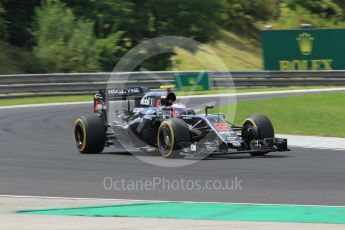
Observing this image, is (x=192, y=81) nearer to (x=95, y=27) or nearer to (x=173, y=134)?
(x=95, y=27)

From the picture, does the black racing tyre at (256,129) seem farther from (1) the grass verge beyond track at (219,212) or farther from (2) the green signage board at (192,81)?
(2) the green signage board at (192,81)

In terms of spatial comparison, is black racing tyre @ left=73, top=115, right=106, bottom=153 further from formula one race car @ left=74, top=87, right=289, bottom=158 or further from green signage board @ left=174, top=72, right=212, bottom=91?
green signage board @ left=174, top=72, right=212, bottom=91

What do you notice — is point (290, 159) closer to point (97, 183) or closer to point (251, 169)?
point (251, 169)

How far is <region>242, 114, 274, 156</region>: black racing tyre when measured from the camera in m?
14.5

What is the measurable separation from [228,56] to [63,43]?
53.3ft

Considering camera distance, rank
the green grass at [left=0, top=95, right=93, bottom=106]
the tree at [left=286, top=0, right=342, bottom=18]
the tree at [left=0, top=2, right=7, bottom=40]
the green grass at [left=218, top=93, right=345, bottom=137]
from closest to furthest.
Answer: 1. the green grass at [left=218, top=93, right=345, bottom=137]
2. the green grass at [left=0, top=95, right=93, bottom=106]
3. the tree at [left=0, top=2, right=7, bottom=40]
4. the tree at [left=286, top=0, right=342, bottom=18]

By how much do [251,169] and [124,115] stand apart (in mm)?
3840

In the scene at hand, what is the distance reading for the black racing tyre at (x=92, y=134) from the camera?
50.4 feet

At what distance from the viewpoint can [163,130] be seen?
14148 millimetres

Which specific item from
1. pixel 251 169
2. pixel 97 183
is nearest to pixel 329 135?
pixel 251 169

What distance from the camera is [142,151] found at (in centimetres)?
1550

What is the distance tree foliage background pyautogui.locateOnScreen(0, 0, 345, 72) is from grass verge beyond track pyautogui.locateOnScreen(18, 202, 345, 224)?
27343mm

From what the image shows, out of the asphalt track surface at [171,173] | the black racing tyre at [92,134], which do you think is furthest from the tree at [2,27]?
the black racing tyre at [92,134]

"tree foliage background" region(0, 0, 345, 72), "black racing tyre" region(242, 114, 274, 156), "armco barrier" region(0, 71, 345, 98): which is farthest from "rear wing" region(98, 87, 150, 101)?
"tree foliage background" region(0, 0, 345, 72)
